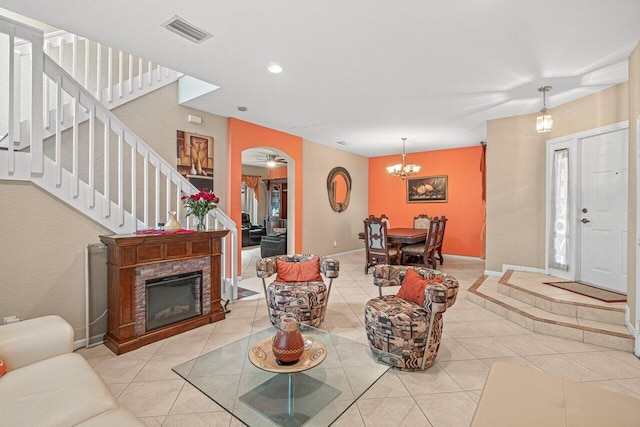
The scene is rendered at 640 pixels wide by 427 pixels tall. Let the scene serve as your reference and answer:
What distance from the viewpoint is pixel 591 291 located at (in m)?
3.63

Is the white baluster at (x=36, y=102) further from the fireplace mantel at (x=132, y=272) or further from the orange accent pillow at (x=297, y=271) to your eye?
the orange accent pillow at (x=297, y=271)

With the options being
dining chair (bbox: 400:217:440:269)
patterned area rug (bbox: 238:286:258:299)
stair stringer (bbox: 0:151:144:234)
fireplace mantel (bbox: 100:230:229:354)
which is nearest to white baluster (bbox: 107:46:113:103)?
stair stringer (bbox: 0:151:144:234)

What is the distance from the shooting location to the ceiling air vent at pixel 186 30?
7.92 ft

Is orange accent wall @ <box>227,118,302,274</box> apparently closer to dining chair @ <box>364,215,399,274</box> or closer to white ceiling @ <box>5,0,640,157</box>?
white ceiling @ <box>5,0,640,157</box>

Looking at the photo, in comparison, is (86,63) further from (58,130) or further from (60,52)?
(58,130)

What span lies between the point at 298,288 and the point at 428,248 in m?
3.45

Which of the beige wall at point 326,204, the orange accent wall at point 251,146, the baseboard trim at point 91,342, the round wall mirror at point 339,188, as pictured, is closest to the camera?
the baseboard trim at point 91,342

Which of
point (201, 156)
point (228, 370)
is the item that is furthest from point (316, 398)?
point (201, 156)

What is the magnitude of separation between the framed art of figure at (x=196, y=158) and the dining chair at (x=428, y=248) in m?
3.83

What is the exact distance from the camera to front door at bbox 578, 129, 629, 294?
3592 millimetres

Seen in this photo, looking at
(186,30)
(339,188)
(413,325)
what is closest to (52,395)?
(413,325)

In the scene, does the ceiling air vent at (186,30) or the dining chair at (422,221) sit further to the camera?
the dining chair at (422,221)

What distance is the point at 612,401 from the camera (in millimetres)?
1261

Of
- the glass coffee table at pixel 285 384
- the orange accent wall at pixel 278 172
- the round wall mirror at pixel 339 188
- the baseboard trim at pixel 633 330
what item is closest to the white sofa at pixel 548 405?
the glass coffee table at pixel 285 384
